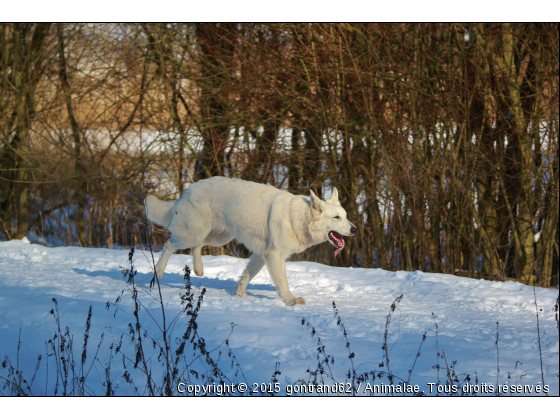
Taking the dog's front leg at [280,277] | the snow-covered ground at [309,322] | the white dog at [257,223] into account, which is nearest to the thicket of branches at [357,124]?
the snow-covered ground at [309,322]

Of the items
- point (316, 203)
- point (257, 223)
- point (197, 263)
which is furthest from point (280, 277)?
point (197, 263)

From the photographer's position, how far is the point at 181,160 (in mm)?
13062

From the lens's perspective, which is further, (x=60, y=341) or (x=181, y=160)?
(x=181, y=160)

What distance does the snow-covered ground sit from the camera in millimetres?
4117

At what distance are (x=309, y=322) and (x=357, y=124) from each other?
7.23 m

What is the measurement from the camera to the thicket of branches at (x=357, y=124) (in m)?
10.8

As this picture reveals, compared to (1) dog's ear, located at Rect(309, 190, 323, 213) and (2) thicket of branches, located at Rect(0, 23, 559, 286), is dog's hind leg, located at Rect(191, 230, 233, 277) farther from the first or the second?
(2) thicket of branches, located at Rect(0, 23, 559, 286)

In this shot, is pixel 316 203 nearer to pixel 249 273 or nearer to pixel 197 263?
pixel 249 273

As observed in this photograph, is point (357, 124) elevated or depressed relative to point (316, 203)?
elevated

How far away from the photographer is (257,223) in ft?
21.9

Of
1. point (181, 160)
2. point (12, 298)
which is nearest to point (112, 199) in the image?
point (181, 160)

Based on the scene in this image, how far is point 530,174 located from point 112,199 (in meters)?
8.79

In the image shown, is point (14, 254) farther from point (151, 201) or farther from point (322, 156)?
point (322, 156)

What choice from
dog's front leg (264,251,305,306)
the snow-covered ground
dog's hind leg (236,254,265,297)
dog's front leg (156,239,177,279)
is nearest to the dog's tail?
dog's front leg (156,239,177,279)
